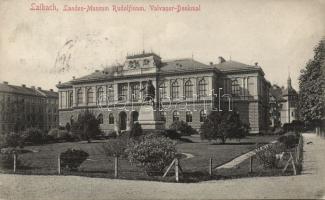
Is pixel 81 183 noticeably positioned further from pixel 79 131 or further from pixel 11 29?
pixel 79 131

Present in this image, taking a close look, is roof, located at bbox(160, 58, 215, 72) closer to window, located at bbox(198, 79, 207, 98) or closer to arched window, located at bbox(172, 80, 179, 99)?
window, located at bbox(198, 79, 207, 98)

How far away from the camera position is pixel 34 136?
32.8m

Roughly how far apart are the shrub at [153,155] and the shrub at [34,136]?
67.5 ft

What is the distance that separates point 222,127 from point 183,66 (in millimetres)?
24998

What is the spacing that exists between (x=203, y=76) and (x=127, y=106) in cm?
1325

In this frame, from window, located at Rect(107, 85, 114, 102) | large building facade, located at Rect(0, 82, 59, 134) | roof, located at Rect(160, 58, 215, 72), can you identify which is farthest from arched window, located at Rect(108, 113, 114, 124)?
roof, located at Rect(160, 58, 215, 72)

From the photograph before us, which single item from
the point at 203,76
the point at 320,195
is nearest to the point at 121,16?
the point at 320,195

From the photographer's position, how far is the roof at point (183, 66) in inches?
2059

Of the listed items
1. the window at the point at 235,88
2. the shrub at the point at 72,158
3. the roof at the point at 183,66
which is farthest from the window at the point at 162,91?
the shrub at the point at 72,158

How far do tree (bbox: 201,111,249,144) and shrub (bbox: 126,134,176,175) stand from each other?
16.0 metres

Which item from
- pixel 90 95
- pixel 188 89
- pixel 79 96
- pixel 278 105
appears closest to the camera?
pixel 188 89

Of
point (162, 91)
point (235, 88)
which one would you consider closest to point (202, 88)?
point (235, 88)

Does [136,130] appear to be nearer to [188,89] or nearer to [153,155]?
[153,155]

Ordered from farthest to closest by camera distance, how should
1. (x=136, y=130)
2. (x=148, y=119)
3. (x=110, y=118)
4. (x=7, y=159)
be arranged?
(x=110, y=118) → (x=148, y=119) → (x=136, y=130) → (x=7, y=159)
